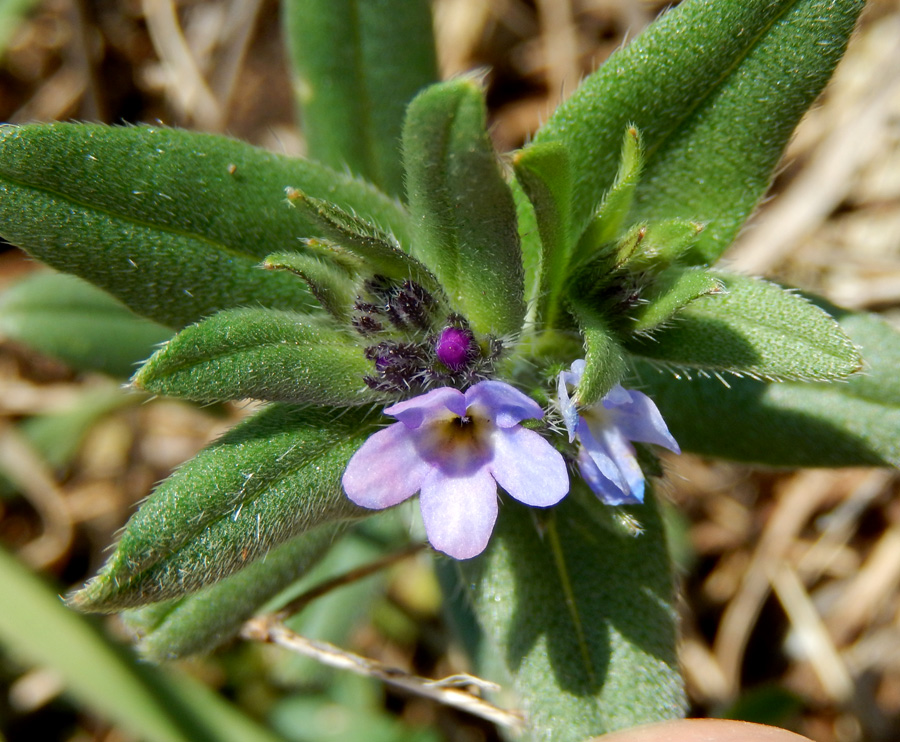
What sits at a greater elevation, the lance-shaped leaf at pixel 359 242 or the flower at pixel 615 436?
the lance-shaped leaf at pixel 359 242

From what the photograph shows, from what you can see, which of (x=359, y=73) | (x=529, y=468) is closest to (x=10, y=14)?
(x=359, y=73)

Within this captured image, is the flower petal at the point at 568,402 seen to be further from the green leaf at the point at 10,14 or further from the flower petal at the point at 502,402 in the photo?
the green leaf at the point at 10,14

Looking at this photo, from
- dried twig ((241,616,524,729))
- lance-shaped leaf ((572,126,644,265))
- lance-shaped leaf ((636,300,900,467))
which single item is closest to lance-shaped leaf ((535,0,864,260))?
lance-shaped leaf ((572,126,644,265))

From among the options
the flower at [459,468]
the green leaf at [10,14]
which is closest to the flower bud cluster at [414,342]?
the flower at [459,468]

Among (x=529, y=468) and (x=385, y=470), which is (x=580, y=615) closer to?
(x=529, y=468)

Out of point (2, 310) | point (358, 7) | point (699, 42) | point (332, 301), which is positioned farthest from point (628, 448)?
point (2, 310)
